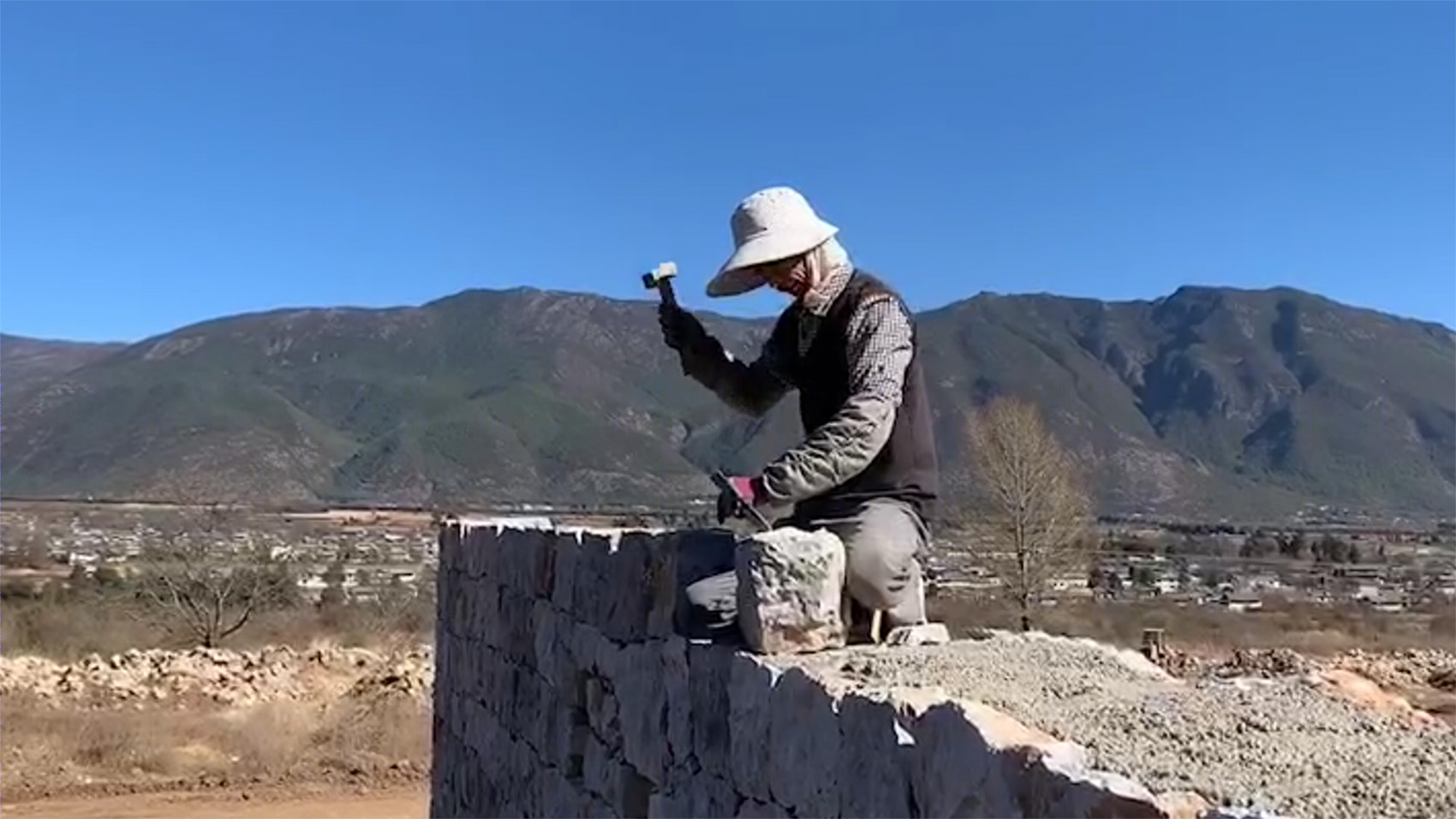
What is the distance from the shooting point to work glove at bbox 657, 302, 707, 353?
17.0ft

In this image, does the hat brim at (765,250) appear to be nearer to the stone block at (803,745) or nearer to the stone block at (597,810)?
the stone block at (803,745)

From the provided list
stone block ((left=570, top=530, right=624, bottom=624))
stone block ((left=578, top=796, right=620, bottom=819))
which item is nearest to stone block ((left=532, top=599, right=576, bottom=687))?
stone block ((left=570, top=530, right=624, bottom=624))

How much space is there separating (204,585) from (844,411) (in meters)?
25.1

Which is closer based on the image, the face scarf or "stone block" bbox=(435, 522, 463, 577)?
the face scarf

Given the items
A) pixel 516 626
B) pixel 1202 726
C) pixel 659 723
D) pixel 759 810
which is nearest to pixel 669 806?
pixel 659 723

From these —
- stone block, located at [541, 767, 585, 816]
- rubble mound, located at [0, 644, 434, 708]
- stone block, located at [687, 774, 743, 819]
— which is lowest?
rubble mound, located at [0, 644, 434, 708]

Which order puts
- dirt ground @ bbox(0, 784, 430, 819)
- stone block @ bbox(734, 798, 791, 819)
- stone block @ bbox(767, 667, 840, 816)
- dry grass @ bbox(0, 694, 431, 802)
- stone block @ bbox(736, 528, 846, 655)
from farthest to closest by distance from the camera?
dry grass @ bbox(0, 694, 431, 802)
dirt ground @ bbox(0, 784, 430, 819)
stone block @ bbox(736, 528, 846, 655)
stone block @ bbox(734, 798, 791, 819)
stone block @ bbox(767, 667, 840, 816)

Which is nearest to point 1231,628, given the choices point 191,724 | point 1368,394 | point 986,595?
point 986,595

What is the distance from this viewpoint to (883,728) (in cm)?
312

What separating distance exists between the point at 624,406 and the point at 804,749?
7432cm

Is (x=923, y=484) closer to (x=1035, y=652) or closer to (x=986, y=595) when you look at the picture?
(x=1035, y=652)

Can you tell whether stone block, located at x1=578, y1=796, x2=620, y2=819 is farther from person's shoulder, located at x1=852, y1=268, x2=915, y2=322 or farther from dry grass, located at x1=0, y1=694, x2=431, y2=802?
dry grass, located at x1=0, y1=694, x2=431, y2=802

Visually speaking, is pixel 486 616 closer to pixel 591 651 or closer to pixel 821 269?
pixel 591 651

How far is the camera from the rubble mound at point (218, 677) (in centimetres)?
1841
